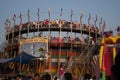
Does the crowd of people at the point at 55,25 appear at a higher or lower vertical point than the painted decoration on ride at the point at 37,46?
higher

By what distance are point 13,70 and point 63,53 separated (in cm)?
1153

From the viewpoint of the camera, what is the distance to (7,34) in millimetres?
53531

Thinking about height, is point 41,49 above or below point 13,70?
above

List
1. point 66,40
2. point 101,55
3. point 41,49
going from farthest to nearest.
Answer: point 66,40, point 41,49, point 101,55

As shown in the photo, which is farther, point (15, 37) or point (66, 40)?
point (15, 37)

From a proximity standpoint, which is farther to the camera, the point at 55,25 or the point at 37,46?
the point at 55,25

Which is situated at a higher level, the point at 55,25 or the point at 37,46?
the point at 55,25

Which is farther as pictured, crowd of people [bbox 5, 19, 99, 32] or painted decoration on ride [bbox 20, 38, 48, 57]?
crowd of people [bbox 5, 19, 99, 32]

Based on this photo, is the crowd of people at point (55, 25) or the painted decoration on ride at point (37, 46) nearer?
the painted decoration on ride at point (37, 46)

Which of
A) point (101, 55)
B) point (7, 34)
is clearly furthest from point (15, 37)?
point (101, 55)

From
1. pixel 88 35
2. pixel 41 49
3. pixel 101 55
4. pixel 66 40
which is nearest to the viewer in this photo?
pixel 101 55

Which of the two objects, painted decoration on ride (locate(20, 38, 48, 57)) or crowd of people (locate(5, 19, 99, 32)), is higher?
crowd of people (locate(5, 19, 99, 32))

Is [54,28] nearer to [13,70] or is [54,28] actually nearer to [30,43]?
[30,43]

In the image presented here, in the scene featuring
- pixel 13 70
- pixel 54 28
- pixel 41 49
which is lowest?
pixel 13 70
